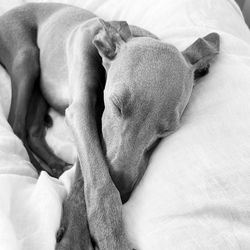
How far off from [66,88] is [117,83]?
738mm

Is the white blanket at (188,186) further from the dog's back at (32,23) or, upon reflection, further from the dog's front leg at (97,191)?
the dog's back at (32,23)

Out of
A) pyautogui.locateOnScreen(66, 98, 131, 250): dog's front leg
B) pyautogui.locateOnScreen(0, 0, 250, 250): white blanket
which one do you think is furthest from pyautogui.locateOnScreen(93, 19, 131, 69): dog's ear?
pyautogui.locateOnScreen(0, 0, 250, 250): white blanket

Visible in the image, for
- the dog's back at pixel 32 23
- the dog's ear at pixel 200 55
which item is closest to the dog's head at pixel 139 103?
the dog's ear at pixel 200 55

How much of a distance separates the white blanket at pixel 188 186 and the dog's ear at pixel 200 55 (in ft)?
0.15

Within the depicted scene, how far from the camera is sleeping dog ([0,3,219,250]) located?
1.28 m

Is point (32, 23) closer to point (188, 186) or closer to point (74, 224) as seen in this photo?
point (74, 224)

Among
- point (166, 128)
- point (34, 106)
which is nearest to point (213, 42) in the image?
point (166, 128)

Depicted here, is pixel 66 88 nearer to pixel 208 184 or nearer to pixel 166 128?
pixel 166 128

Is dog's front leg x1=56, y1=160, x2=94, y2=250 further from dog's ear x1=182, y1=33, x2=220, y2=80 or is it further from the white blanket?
dog's ear x1=182, y1=33, x2=220, y2=80

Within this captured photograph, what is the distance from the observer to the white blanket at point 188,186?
1.12 metres

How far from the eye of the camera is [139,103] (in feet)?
4.51

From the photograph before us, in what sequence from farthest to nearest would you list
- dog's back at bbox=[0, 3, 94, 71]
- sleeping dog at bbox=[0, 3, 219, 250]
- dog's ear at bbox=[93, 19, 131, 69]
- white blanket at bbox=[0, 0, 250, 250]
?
1. dog's back at bbox=[0, 3, 94, 71]
2. dog's ear at bbox=[93, 19, 131, 69]
3. sleeping dog at bbox=[0, 3, 219, 250]
4. white blanket at bbox=[0, 0, 250, 250]

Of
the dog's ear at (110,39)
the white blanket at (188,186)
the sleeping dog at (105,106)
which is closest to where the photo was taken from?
the white blanket at (188,186)

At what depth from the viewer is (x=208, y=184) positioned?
1217 millimetres
